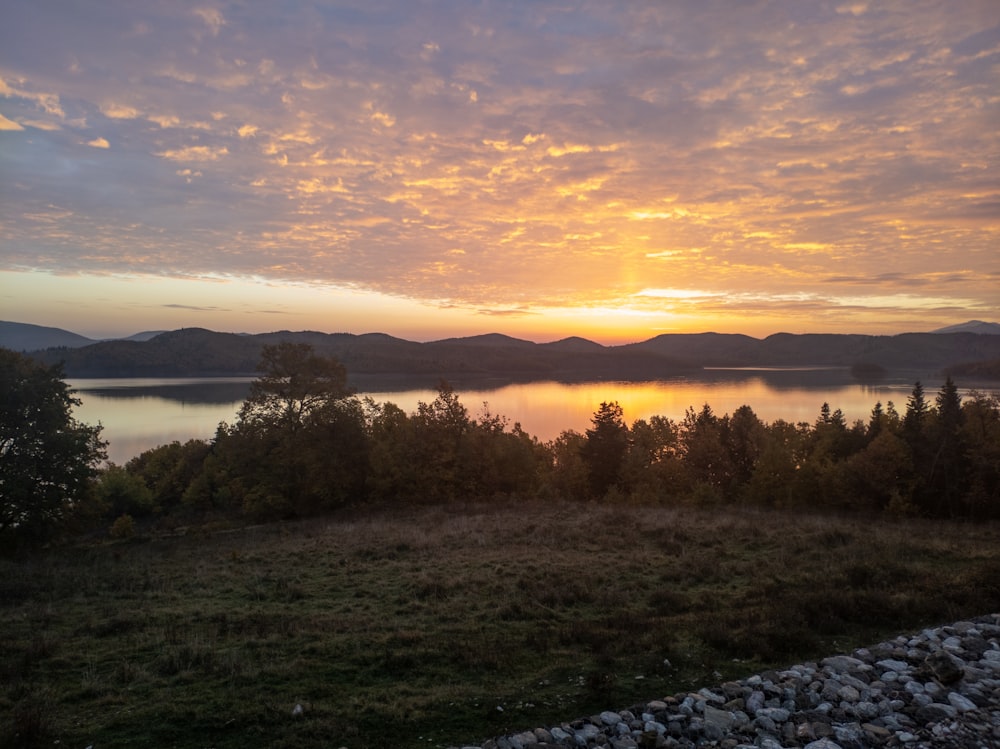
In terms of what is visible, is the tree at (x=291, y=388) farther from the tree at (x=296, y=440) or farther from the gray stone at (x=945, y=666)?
the gray stone at (x=945, y=666)

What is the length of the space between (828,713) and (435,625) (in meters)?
5.50

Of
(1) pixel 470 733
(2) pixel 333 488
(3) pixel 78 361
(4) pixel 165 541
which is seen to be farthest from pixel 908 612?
(3) pixel 78 361

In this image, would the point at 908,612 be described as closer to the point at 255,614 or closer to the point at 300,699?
the point at 300,699

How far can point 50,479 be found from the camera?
66.8 feet

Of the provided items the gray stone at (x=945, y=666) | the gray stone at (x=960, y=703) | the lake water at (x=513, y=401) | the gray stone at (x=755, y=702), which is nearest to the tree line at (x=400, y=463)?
the lake water at (x=513, y=401)

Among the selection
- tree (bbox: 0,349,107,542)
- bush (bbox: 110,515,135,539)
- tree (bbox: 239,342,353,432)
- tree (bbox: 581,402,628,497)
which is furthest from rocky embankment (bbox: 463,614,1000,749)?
tree (bbox: 581,402,628,497)

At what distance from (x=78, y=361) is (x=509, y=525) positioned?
171489 millimetres

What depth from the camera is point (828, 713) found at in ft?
17.9

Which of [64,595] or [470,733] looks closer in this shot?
[470,733]

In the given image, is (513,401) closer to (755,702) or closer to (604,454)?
(604,454)

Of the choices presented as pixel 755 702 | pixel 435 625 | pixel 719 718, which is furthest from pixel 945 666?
pixel 435 625

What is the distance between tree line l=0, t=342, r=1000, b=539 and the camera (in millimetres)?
20703

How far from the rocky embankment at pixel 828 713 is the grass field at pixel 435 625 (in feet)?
1.64

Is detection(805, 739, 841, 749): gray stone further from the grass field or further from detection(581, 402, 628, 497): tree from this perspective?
detection(581, 402, 628, 497): tree
